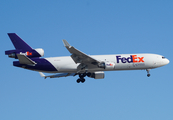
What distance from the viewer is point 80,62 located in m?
38.9

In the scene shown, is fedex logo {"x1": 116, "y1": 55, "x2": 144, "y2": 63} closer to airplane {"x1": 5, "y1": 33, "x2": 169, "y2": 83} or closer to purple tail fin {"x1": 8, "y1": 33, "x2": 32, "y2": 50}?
airplane {"x1": 5, "y1": 33, "x2": 169, "y2": 83}

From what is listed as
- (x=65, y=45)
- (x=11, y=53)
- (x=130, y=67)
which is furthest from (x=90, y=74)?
(x=11, y=53)

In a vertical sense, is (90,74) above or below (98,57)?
below

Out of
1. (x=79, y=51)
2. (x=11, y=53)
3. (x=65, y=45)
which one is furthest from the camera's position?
(x=11, y=53)

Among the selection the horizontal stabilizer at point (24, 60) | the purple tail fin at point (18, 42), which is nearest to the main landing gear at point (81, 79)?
the horizontal stabilizer at point (24, 60)

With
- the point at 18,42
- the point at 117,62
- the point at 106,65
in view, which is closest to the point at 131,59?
the point at 117,62

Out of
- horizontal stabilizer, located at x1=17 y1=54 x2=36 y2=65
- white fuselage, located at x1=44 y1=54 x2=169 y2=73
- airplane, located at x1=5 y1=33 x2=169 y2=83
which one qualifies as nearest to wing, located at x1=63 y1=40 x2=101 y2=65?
airplane, located at x1=5 y1=33 x2=169 y2=83

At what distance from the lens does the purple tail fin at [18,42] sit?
3962 cm

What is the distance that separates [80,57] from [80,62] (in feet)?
4.72

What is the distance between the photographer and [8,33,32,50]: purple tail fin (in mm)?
39625

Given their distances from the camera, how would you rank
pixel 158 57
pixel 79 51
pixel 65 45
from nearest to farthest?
pixel 65 45 → pixel 79 51 → pixel 158 57

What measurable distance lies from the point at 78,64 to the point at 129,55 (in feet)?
28.9

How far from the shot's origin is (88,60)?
126 feet

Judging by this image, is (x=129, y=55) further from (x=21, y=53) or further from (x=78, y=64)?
(x=21, y=53)
